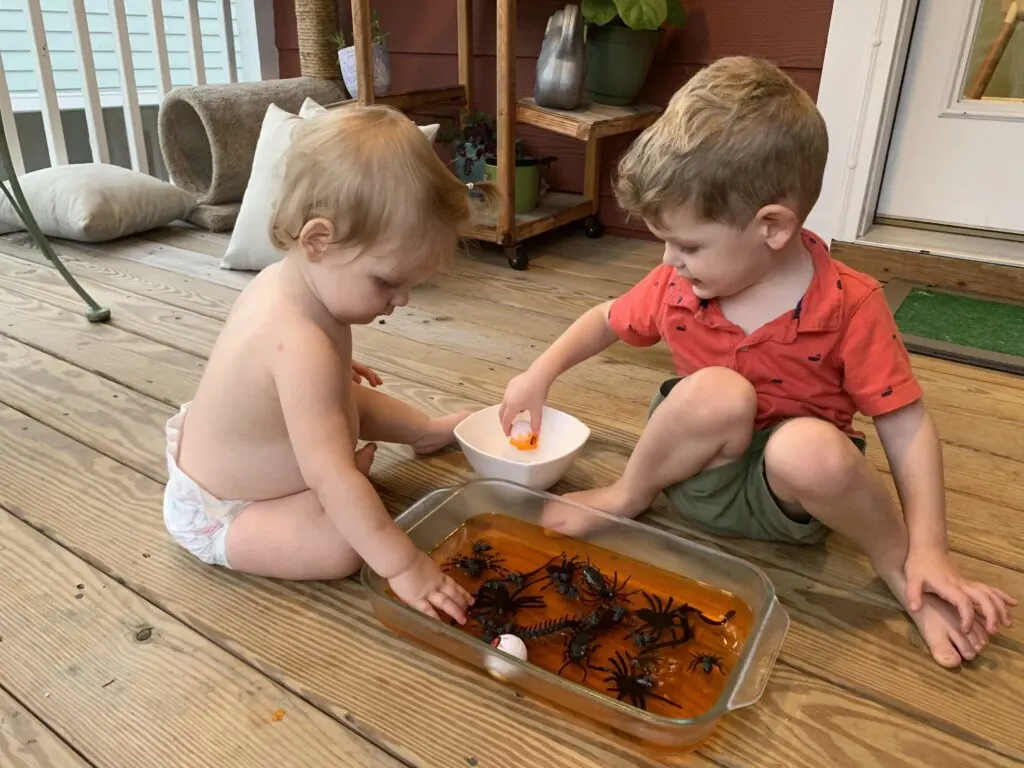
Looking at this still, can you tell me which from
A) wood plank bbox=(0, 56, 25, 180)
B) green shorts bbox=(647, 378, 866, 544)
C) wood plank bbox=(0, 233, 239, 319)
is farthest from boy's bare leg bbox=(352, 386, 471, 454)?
wood plank bbox=(0, 56, 25, 180)

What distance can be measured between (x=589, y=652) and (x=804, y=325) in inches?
15.5

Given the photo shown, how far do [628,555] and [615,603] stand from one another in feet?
0.27

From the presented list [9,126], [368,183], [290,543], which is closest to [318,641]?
[290,543]

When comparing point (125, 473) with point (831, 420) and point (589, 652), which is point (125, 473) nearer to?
point (589, 652)

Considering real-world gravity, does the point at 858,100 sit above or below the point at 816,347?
above

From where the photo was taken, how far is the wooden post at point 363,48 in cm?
197

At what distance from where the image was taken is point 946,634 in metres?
0.82

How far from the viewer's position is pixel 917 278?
6.01 ft

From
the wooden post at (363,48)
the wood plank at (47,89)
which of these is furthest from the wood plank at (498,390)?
the wood plank at (47,89)

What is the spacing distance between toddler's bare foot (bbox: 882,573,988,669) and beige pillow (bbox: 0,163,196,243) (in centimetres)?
203

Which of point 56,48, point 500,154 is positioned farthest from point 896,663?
point 56,48

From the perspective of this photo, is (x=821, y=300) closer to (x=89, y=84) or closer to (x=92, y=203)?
(x=92, y=203)

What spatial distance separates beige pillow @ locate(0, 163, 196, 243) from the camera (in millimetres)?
2094

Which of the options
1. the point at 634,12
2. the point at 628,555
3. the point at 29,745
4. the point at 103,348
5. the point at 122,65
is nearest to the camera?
the point at 29,745
